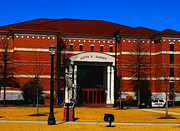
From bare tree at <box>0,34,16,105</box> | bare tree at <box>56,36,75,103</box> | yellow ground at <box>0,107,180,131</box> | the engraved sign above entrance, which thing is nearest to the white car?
the engraved sign above entrance

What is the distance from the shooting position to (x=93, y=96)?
56.8 metres

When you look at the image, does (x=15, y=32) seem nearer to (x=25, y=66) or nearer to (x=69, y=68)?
(x=25, y=66)

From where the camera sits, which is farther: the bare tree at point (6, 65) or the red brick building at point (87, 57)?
the red brick building at point (87, 57)

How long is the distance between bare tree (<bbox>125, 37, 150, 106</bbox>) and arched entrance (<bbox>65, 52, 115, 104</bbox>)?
3.84 metres

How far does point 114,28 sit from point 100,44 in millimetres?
7259

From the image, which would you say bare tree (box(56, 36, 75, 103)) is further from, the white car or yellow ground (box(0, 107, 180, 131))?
yellow ground (box(0, 107, 180, 131))

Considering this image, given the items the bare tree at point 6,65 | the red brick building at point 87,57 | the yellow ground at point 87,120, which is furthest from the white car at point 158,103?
the bare tree at point 6,65

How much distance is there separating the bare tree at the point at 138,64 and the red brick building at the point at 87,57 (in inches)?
8.4

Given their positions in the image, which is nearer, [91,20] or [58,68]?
[58,68]

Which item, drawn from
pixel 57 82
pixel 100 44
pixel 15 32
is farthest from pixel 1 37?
pixel 100 44

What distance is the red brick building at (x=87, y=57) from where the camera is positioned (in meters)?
53.4

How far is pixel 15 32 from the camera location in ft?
174

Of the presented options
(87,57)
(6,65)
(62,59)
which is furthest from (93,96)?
(6,65)

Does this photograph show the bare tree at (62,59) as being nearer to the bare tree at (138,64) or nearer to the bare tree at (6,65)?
the bare tree at (6,65)
